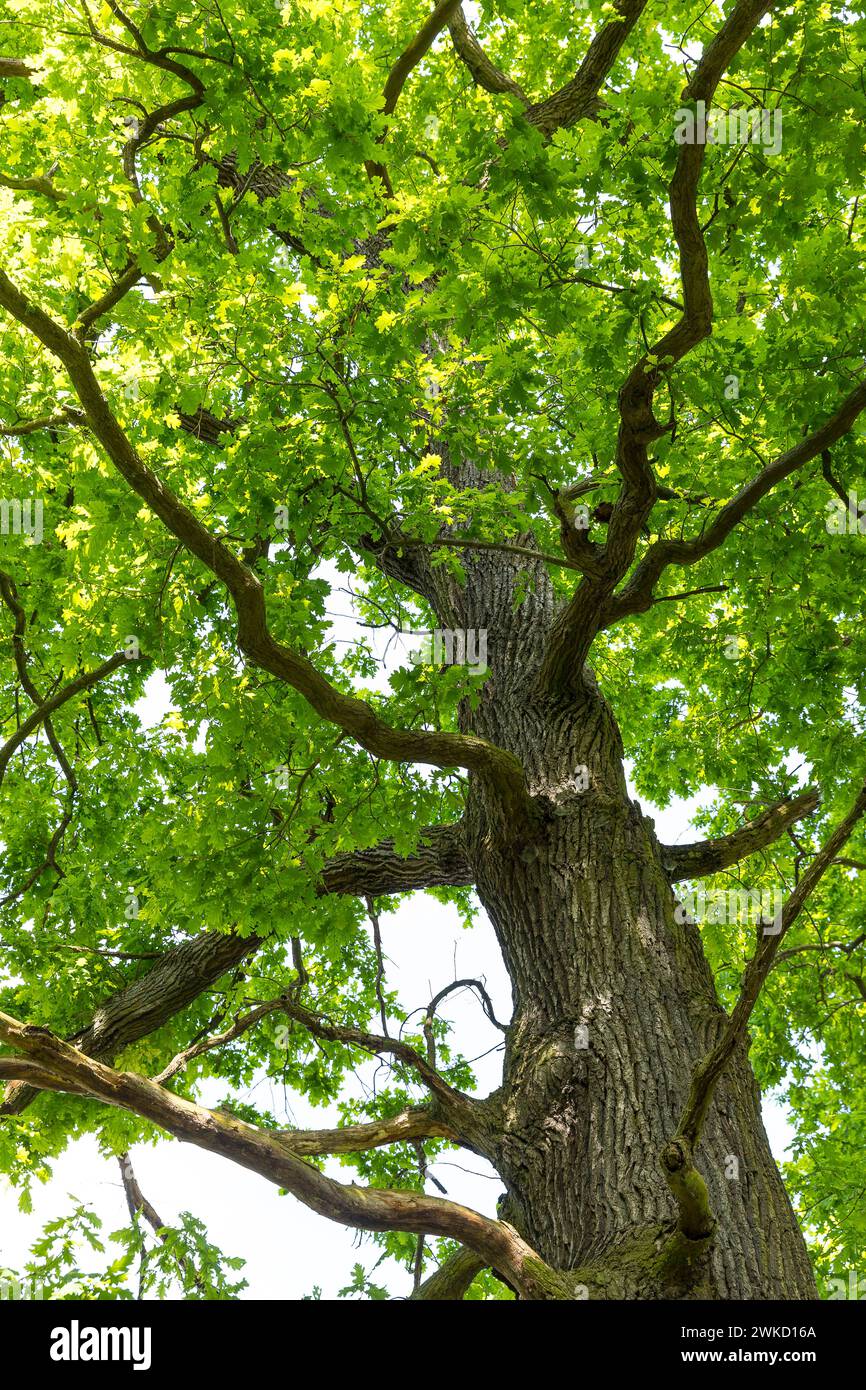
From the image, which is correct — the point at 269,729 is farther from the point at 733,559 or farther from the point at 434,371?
the point at 733,559

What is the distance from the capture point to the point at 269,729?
17.6ft

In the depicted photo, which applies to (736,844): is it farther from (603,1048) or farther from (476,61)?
(476,61)

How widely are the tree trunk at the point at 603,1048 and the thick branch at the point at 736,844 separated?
0.85ft

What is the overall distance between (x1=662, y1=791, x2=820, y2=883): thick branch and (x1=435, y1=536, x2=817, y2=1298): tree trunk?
258mm

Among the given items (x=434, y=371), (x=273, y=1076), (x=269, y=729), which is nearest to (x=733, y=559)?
(x=434, y=371)

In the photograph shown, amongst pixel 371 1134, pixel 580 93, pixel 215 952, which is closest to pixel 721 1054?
pixel 371 1134

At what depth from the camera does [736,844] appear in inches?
237

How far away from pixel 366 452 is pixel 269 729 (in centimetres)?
151

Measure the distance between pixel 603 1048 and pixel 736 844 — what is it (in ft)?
5.37

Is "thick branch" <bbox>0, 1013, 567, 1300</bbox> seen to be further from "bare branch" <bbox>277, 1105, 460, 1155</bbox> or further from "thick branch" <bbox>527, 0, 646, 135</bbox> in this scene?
"thick branch" <bbox>527, 0, 646, 135</bbox>

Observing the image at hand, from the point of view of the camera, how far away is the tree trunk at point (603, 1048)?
4203 mm

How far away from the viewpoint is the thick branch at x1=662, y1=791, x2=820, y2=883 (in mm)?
5898

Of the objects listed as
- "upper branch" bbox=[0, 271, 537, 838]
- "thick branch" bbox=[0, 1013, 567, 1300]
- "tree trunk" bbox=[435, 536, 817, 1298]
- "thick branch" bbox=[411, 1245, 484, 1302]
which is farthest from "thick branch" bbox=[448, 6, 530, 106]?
"thick branch" bbox=[411, 1245, 484, 1302]
